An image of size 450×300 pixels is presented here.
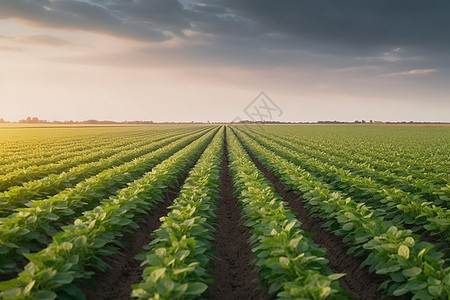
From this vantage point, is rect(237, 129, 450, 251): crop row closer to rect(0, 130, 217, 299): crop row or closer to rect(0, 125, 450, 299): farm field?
rect(0, 125, 450, 299): farm field

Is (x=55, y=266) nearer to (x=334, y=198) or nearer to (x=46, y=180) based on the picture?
(x=334, y=198)

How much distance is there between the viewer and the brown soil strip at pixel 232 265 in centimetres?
508

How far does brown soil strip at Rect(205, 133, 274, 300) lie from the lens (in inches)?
200

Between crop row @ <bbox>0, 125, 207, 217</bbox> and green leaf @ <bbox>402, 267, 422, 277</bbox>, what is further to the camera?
crop row @ <bbox>0, 125, 207, 217</bbox>

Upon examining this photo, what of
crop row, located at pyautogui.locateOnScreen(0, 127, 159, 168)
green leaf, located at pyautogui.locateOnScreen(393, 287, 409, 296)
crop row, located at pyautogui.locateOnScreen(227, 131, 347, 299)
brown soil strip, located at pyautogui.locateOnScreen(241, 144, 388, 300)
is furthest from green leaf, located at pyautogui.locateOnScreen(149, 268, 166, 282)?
crop row, located at pyautogui.locateOnScreen(0, 127, 159, 168)

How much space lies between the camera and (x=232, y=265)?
247 inches

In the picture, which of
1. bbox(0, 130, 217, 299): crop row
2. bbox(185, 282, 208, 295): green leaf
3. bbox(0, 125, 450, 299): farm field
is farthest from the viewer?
bbox(0, 125, 450, 299): farm field

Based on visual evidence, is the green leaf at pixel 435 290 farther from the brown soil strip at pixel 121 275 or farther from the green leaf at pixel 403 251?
the brown soil strip at pixel 121 275

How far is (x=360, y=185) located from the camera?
941 cm

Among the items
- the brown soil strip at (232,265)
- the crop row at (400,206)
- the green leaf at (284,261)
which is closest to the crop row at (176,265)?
the brown soil strip at (232,265)

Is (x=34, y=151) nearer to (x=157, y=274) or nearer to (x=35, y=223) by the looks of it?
(x=35, y=223)

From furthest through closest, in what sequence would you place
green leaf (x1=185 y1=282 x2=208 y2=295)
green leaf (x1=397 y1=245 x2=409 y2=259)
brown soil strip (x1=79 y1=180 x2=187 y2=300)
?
brown soil strip (x1=79 y1=180 x2=187 y2=300), green leaf (x1=397 y1=245 x2=409 y2=259), green leaf (x1=185 y1=282 x2=208 y2=295)

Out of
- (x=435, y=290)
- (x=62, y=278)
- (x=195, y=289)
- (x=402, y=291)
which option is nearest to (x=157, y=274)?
(x=195, y=289)

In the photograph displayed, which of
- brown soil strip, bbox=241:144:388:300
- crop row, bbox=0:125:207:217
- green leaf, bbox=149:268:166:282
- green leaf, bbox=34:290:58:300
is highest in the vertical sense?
green leaf, bbox=149:268:166:282
